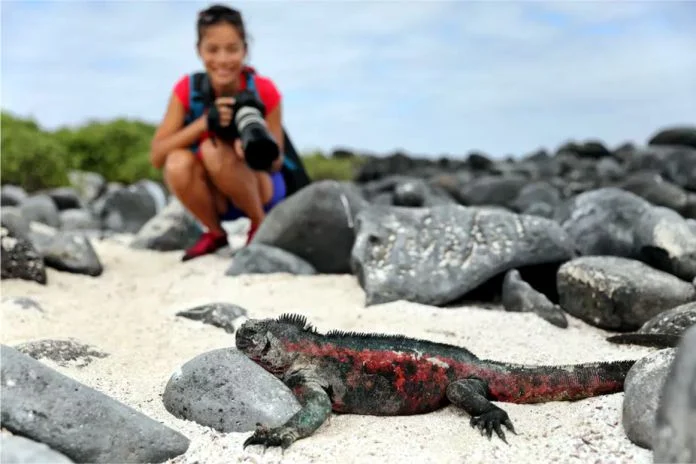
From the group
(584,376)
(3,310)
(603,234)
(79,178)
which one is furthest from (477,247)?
(79,178)

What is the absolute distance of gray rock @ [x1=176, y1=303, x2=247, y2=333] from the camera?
4863 millimetres

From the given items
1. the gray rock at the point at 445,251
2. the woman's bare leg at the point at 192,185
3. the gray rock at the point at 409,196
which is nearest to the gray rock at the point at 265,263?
the gray rock at the point at 445,251

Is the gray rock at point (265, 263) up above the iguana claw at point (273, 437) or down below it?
below

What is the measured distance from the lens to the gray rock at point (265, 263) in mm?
6250

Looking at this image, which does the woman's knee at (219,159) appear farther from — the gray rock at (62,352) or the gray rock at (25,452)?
the gray rock at (25,452)

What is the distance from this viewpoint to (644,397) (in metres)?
2.90

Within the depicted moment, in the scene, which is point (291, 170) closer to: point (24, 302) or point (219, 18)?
point (219, 18)

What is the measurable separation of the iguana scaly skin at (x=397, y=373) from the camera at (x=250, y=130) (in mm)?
2890

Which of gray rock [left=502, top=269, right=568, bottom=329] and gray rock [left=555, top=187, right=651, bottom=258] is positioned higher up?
gray rock [left=555, top=187, right=651, bottom=258]

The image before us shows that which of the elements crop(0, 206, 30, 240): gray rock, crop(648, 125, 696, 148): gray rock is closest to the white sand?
crop(0, 206, 30, 240): gray rock

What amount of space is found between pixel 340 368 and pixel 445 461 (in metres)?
0.72

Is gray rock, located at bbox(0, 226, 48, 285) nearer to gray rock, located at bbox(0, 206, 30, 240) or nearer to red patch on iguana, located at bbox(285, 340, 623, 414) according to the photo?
gray rock, located at bbox(0, 206, 30, 240)

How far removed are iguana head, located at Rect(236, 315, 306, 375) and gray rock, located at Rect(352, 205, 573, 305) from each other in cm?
189

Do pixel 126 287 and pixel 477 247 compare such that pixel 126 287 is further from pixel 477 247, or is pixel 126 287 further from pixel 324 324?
pixel 477 247
